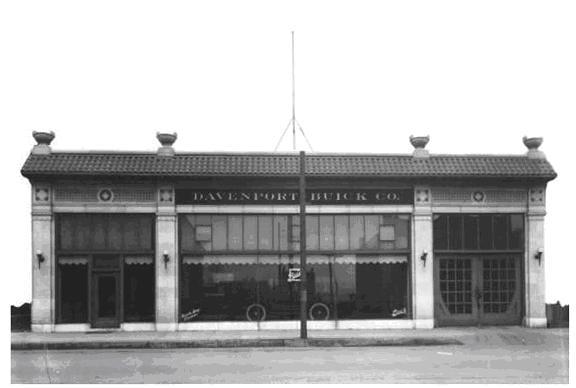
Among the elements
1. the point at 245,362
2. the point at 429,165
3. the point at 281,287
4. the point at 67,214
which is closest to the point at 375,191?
the point at 429,165

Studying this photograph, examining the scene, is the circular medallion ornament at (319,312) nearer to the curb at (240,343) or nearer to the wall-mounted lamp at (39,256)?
the curb at (240,343)

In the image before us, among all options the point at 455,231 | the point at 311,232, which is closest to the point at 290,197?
the point at 311,232

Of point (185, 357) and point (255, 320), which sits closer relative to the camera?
point (185, 357)

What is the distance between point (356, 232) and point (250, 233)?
10.9 ft

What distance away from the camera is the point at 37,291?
64.4ft

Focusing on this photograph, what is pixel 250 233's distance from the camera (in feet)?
67.1

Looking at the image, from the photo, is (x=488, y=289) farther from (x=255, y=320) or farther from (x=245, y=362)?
(x=245, y=362)

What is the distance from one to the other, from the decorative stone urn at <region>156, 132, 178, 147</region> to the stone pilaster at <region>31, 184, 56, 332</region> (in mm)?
3988

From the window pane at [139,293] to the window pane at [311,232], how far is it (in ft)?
16.1

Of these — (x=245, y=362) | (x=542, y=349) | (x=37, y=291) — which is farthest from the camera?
(x=37, y=291)

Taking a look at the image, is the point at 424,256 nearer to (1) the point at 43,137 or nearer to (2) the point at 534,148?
(2) the point at 534,148

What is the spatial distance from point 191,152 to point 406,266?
301 inches

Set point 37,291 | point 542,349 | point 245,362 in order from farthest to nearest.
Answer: point 37,291 → point 542,349 → point 245,362

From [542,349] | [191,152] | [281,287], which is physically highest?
[191,152]
